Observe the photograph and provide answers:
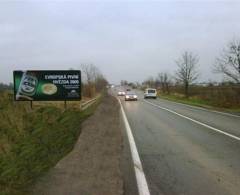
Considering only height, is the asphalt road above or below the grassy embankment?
above

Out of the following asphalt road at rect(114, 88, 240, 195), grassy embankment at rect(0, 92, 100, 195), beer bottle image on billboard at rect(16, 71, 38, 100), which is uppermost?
beer bottle image on billboard at rect(16, 71, 38, 100)

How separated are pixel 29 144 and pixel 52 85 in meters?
17.2

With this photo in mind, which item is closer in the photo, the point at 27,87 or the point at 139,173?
the point at 139,173

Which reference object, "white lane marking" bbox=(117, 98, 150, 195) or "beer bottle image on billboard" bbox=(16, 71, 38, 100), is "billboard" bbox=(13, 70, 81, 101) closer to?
"beer bottle image on billboard" bbox=(16, 71, 38, 100)

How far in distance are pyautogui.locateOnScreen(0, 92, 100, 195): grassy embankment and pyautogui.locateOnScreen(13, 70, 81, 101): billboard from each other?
18.4ft

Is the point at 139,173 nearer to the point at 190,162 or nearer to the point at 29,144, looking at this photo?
the point at 190,162

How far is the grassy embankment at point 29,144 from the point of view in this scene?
34.7 feet

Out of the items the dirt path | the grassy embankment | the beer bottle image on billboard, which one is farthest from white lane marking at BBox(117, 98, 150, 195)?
the beer bottle image on billboard

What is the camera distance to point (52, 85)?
35000 mm

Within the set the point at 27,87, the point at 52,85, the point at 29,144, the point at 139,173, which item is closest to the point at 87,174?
the point at 139,173

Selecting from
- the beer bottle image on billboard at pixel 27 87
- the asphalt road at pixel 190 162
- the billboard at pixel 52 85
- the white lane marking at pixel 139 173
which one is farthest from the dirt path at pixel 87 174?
the beer bottle image on billboard at pixel 27 87

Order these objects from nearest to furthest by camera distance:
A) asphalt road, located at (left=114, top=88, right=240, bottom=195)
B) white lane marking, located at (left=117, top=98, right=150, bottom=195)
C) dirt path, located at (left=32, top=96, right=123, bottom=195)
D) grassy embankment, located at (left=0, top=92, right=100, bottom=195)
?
dirt path, located at (left=32, top=96, right=123, bottom=195), white lane marking, located at (left=117, top=98, right=150, bottom=195), asphalt road, located at (left=114, top=88, right=240, bottom=195), grassy embankment, located at (left=0, top=92, right=100, bottom=195)

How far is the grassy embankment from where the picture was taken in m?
10.6

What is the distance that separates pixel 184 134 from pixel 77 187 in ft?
33.0
